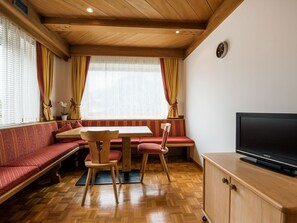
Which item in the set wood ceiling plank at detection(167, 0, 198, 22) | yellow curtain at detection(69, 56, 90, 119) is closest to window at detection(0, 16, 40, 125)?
yellow curtain at detection(69, 56, 90, 119)

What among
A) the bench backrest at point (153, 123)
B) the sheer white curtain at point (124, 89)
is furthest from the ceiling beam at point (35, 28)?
the bench backrest at point (153, 123)

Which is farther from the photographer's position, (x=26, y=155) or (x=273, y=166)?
(x=26, y=155)

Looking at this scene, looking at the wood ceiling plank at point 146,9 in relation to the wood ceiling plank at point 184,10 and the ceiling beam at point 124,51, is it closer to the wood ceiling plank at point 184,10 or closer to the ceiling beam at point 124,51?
the wood ceiling plank at point 184,10

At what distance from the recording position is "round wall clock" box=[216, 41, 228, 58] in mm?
2445

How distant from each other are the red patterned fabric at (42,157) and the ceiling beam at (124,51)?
2.15 metres

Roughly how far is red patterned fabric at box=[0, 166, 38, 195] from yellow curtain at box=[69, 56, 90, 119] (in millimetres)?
2237

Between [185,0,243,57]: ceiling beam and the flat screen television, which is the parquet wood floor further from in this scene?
[185,0,243,57]: ceiling beam

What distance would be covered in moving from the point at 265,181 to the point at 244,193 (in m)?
0.15

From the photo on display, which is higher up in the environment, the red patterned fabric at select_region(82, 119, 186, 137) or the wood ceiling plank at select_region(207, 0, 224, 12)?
the wood ceiling plank at select_region(207, 0, 224, 12)

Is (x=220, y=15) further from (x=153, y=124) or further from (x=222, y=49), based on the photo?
(x=153, y=124)

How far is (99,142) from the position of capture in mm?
2186

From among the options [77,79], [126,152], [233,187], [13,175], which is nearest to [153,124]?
[126,152]

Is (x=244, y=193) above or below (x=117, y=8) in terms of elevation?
below

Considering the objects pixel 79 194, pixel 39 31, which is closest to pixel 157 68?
pixel 39 31
